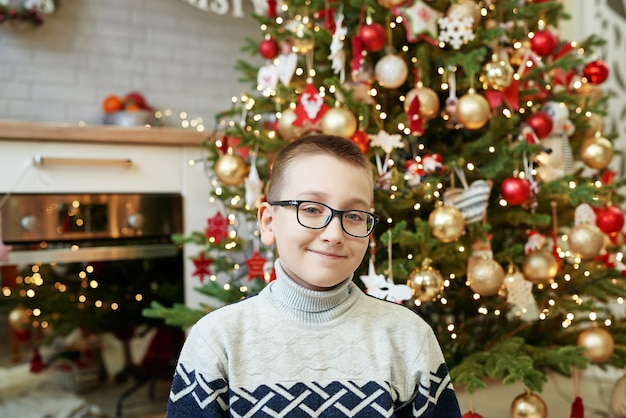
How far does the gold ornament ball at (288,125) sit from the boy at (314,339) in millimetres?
846

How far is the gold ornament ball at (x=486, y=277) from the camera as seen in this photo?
1681 millimetres

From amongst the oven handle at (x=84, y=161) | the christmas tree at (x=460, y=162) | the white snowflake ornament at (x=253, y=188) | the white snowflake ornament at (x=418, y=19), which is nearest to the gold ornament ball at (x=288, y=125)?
the christmas tree at (x=460, y=162)

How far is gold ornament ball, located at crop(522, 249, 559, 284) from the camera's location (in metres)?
1.77

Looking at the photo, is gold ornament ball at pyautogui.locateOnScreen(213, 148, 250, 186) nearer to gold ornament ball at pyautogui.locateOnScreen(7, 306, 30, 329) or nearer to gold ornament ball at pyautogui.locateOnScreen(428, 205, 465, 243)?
gold ornament ball at pyautogui.locateOnScreen(428, 205, 465, 243)

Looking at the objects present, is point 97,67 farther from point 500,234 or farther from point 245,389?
point 245,389

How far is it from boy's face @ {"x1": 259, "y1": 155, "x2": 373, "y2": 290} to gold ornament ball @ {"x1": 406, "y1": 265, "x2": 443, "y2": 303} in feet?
2.48

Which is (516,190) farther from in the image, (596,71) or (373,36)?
(596,71)

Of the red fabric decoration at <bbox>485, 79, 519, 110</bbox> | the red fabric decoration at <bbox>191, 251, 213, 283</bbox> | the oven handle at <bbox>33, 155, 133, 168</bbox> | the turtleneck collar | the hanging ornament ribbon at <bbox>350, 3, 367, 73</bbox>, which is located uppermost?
the hanging ornament ribbon at <bbox>350, 3, 367, 73</bbox>

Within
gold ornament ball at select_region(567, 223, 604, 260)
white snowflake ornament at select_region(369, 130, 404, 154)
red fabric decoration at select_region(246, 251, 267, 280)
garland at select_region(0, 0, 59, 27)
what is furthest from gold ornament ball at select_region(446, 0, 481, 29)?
garland at select_region(0, 0, 59, 27)

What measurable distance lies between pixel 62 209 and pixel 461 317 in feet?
4.31

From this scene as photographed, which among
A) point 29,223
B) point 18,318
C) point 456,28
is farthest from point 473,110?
point 18,318

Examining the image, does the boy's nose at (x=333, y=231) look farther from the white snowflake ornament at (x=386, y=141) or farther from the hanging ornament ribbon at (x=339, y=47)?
the hanging ornament ribbon at (x=339, y=47)

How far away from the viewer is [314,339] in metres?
0.91

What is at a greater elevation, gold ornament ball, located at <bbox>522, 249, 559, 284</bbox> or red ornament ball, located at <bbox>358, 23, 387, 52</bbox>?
red ornament ball, located at <bbox>358, 23, 387, 52</bbox>
